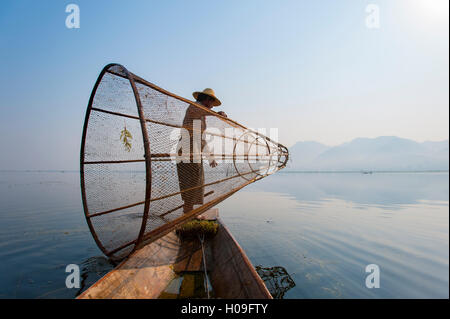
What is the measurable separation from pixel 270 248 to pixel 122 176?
4.09 meters

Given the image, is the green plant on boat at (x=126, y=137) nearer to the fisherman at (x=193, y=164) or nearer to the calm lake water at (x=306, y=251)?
the fisherman at (x=193, y=164)

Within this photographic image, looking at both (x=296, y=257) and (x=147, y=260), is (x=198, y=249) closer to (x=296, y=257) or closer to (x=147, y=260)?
(x=147, y=260)

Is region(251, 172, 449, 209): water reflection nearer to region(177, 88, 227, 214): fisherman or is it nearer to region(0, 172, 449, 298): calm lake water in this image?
region(0, 172, 449, 298): calm lake water

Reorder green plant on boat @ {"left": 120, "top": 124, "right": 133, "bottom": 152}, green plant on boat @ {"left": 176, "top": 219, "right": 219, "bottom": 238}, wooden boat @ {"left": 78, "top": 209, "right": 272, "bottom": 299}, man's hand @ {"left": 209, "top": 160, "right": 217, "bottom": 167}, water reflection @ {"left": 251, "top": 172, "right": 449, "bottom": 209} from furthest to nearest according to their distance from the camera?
water reflection @ {"left": 251, "top": 172, "right": 449, "bottom": 209}, green plant on boat @ {"left": 176, "top": 219, "right": 219, "bottom": 238}, man's hand @ {"left": 209, "top": 160, "right": 217, "bottom": 167}, green plant on boat @ {"left": 120, "top": 124, "right": 133, "bottom": 152}, wooden boat @ {"left": 78, "top": 209, "right": 272, "bottom": 299}

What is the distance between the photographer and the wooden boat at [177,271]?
2.30 m

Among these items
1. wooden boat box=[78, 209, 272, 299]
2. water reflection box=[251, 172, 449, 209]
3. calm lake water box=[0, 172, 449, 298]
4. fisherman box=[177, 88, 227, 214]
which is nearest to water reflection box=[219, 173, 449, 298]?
calm lake water box=[0, 172, 449, 298]

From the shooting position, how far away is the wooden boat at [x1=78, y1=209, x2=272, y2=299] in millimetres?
2299

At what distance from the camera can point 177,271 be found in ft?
11.1

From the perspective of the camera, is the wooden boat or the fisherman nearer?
the wooden boat

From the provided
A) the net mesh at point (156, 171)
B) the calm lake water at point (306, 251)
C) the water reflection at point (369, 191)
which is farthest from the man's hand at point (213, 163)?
the water reflection at point (369, 191)

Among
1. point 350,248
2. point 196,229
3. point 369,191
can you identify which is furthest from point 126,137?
point 369,191

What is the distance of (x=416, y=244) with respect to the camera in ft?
18.8

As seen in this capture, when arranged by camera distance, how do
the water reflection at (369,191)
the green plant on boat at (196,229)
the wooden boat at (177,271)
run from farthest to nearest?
the water reflection at (369,191)
the green plant on boat at (196,229)
the wooden boat at (177,271)
